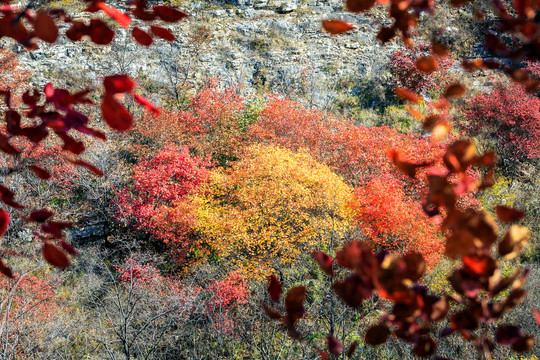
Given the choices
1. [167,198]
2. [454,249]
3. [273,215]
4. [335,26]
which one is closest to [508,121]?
[273,215]

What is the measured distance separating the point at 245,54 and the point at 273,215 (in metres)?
10.3

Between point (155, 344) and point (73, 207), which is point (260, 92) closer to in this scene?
point (73, 207)

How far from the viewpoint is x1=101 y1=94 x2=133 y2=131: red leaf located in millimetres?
800

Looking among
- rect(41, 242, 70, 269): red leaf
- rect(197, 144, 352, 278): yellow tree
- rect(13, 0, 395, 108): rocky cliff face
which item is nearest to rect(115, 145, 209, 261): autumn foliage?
rect(197, 144, 352, 278): yellow tree

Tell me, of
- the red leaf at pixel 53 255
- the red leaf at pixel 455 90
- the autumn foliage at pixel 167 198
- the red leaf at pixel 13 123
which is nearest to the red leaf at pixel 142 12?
the red leaf at pixel 13 123

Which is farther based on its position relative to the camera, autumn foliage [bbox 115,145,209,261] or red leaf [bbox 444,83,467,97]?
autumn foliage [bbox 115,145,209,261]

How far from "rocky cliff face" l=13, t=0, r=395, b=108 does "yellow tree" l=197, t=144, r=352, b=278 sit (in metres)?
7.10

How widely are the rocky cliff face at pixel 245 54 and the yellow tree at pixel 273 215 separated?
710 cm

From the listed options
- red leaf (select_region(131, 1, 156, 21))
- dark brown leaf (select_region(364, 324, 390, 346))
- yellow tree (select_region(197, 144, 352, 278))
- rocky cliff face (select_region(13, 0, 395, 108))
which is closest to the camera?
dark brown leaf (select_region(364, 324, 390, 346))

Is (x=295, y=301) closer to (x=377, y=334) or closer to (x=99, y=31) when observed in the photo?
(x=377, y=334)

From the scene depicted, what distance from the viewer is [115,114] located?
31.7 inches

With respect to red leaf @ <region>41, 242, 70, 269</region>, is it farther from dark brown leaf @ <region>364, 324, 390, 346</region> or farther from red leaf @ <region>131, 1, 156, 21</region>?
dark brown leaf @ <region>364, 324, 390, 346</region>

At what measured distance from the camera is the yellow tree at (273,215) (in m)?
9.00

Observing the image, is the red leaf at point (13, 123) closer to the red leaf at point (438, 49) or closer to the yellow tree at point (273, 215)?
the red leaf at point (438, 49)
